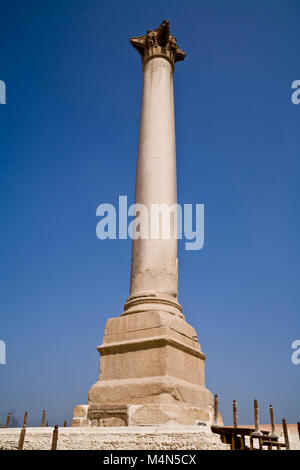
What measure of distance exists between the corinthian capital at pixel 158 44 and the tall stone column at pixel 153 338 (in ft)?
6.55

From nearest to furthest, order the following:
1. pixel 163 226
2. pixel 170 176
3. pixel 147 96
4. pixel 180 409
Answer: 1. pixel 180 409
2. pixel 163 226
3. pixel 170 176
4. pixel 147 96

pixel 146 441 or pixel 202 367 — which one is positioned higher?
pixel 202 367

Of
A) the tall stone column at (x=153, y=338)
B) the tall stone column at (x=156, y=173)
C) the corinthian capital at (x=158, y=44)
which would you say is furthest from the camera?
the corinthian capital at (x=158, y=44)

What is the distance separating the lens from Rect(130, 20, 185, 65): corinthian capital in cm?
1363

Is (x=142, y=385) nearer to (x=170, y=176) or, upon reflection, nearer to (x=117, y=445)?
(x=117, y=445)

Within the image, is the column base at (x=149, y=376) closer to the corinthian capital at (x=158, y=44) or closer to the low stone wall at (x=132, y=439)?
the low stone wall at (x=132, y=439)

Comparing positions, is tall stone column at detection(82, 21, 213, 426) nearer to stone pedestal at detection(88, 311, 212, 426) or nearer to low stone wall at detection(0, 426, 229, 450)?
stone pedestal at detection(88, 311, 212, 426)

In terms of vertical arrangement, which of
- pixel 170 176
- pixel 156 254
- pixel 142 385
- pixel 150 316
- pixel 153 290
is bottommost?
pixel 142 385

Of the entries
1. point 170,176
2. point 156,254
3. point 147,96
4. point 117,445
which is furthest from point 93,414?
point 147,96

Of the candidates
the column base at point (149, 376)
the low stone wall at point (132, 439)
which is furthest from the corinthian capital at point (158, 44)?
the low stone wall at point (132, 439)

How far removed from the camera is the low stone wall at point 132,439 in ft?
18.6
